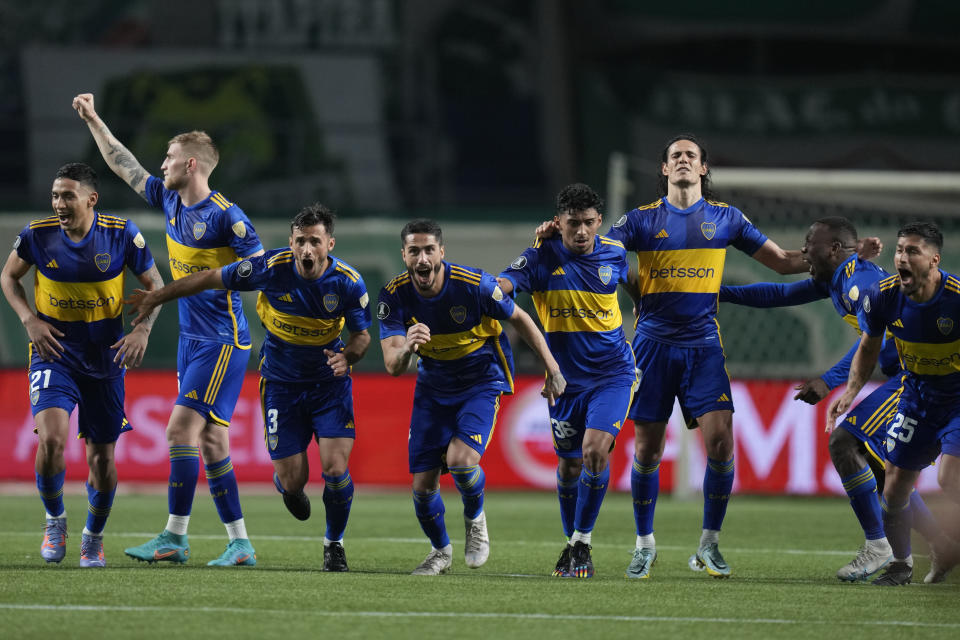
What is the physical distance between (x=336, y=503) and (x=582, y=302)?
1812 mm

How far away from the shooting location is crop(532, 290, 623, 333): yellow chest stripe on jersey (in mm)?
7703

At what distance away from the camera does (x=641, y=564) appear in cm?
749

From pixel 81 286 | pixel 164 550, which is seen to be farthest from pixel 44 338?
pixel 164 550

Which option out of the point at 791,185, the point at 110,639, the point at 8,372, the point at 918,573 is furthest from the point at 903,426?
the point at 8,372

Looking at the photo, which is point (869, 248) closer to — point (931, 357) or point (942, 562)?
point (931, 357)

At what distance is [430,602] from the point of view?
20.2 feet

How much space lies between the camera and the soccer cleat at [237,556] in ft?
25.0

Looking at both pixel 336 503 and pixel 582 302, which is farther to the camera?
pixel 582 302

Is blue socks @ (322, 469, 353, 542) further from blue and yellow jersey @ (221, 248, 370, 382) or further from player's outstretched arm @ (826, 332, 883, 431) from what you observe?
player's outstretched arm @ (826, 332, 883, 431)

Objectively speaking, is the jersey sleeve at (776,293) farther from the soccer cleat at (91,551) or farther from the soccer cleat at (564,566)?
the soccer cleat at (91,551)

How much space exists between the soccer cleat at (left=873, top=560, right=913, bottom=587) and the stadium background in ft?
28.7

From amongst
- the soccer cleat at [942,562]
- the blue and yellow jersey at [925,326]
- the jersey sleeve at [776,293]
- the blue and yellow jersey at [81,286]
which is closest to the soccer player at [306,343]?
the blue and yellow jersey at [81,286]

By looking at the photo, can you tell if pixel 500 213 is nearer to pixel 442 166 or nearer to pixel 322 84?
pixel 442 166

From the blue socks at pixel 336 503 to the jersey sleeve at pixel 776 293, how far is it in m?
2.55
